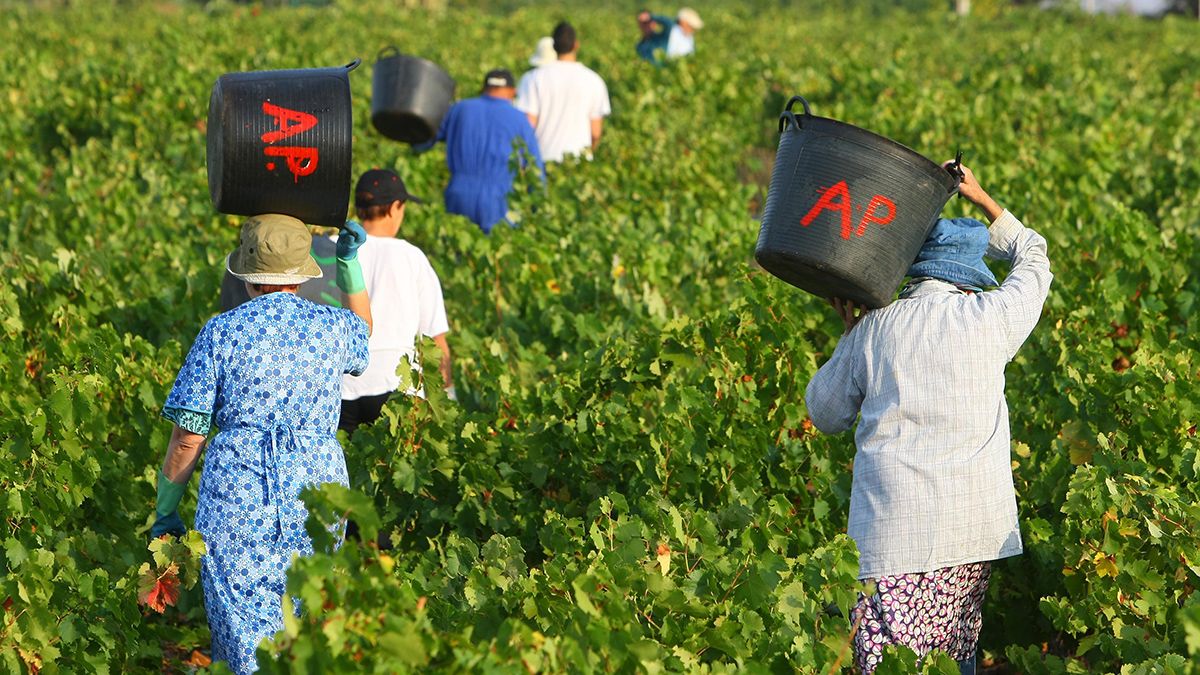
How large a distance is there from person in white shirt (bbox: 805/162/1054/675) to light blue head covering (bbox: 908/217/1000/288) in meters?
0.04

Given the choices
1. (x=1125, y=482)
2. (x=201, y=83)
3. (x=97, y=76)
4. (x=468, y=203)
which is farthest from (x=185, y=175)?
(x=1125, y=482)

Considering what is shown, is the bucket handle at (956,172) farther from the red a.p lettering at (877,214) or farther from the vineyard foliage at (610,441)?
the vineyard foliage at (610,441)

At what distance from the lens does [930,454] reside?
3459 mm

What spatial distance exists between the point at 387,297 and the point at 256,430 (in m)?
1.55

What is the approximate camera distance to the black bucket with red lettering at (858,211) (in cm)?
356

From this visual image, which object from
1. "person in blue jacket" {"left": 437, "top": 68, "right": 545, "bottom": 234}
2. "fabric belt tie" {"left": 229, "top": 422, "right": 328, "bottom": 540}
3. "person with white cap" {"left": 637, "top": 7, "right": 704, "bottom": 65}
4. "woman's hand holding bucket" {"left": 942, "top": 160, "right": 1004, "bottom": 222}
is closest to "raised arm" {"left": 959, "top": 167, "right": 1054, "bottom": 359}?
"woman's hand holding bucket" {"left": 942, "top": 160, "right": 1004, "bottom": 222}

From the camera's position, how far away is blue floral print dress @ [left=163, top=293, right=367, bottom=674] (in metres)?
3.47

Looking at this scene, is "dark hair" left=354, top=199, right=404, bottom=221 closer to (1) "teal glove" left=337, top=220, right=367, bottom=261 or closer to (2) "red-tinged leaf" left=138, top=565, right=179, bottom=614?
(1) "teal glove" left=337, top=220, right=367, bottom=261

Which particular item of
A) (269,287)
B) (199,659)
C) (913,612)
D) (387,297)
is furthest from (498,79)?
(913,612)

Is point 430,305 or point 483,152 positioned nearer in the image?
point 430,305

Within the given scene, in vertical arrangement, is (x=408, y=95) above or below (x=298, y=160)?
below

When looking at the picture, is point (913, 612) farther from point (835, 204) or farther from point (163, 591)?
point (163, 591)

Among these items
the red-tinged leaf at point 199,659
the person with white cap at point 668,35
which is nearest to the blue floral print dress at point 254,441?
the red-tinged leaf at point 199,659

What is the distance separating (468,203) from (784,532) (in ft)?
14.4
